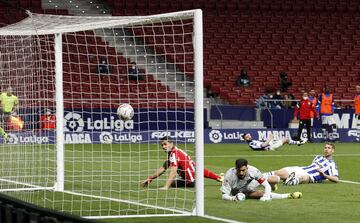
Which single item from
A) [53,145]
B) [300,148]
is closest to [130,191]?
[53,145]

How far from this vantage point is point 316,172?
60.0ft

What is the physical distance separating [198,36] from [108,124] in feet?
68.4

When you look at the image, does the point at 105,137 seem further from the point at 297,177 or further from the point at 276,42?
the point at 297,177

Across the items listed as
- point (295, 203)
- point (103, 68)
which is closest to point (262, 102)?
point (103, 68)

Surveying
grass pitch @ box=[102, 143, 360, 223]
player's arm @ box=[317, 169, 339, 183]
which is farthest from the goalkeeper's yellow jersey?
player's arm @ box=[317, 169, 339, 183]

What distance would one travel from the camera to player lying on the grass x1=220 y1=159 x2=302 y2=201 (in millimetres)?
14766

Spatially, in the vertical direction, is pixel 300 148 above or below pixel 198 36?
below

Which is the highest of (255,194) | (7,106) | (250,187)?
(7,106)

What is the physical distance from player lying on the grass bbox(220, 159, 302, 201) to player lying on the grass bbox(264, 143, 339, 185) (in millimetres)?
2670

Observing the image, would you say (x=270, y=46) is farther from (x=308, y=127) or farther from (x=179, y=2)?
(x=308, y=127)

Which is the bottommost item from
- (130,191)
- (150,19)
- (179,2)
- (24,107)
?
(130,191)

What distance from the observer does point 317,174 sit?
18328mm

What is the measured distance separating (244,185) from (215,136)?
20.1m

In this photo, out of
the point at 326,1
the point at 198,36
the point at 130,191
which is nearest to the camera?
the point at 198,36
